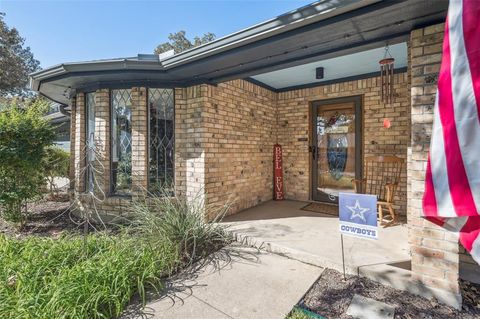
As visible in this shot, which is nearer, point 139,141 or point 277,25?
point 277,25

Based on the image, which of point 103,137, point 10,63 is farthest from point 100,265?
point 10,63

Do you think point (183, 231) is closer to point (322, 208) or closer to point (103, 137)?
point (103, 137)

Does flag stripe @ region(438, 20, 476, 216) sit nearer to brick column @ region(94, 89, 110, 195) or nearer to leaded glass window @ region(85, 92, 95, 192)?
brick column @ region(94, 89, 110, 195)

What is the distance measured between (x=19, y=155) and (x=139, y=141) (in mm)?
1975

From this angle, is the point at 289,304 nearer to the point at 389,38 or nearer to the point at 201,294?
the point at 201,294

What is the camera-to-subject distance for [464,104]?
1.33m

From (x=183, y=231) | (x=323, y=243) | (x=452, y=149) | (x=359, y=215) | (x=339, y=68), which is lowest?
(x=323, y=243)

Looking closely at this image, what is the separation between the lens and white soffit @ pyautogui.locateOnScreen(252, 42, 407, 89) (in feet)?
12.2

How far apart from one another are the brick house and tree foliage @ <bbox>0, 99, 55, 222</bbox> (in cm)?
60

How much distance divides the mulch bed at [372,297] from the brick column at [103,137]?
397 centimetres

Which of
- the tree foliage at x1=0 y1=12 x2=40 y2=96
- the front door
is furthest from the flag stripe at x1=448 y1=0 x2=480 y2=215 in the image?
the tree foliage at x1=0 y1=12 x2=40 y2=96

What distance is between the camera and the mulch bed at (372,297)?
1.99m

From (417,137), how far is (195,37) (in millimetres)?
20255

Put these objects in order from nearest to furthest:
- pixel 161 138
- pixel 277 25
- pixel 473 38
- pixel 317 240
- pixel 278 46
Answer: pixel 473 38
pixel 277 25
pixel 278 46
pixel 317 240
pixel 161 138
